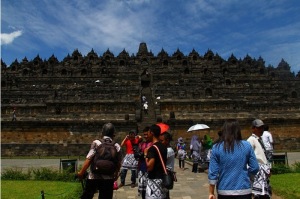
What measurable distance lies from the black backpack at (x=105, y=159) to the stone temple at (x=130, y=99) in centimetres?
706

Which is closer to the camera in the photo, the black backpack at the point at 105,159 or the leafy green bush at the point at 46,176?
the black backpack at the point at 105,159

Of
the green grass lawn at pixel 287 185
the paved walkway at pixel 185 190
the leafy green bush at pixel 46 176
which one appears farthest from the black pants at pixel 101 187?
the leafy green bush at pixel 46 176

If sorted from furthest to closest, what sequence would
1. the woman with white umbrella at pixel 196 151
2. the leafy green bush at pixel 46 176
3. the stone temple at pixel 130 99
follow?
the stone temple at pixel 130 99 → the woman with white umbrella at pixel 196 151 → the leafy green bush at pixel 46 176

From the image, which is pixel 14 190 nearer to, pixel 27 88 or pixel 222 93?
pixel 222 93

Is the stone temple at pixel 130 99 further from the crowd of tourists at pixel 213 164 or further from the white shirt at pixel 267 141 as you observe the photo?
the crowd of tourists at pixel 213 164

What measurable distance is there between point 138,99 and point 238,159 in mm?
30639

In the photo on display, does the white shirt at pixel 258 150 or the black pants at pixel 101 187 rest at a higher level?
the white shirt at pixel 258 150

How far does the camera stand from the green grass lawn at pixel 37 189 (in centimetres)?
979

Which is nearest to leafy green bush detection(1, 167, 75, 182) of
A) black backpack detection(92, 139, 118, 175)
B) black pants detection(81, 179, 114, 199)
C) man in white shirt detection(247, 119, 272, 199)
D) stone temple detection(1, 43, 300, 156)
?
stone temple detection(1, 43, 300, 156)

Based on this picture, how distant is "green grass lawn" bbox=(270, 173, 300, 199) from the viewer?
986cm

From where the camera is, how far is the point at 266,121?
92.7ft

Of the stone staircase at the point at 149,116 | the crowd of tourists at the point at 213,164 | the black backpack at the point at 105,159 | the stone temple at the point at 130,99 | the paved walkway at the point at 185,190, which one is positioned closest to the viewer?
the crowd of tourists at the point at 213,164

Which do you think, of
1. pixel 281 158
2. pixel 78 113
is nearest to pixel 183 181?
pixel 281 158

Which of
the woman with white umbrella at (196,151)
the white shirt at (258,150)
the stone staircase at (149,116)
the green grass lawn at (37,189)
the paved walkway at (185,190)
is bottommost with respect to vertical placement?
the paved walkway at (185,190)
